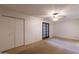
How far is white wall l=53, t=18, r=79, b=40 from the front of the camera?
2.69 m

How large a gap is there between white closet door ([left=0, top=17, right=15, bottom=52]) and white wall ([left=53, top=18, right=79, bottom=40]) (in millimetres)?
1571

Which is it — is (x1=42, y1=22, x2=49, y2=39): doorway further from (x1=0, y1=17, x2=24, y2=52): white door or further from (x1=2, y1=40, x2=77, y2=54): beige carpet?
(x1=0, y1=17, x2=24, y2=52): white door

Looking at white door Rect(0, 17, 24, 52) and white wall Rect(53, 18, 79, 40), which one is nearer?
white wall Rect(53, 18, 79, 40)

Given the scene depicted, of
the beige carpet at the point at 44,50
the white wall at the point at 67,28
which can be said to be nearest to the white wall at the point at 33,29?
the beige carpet at the point at 44,50

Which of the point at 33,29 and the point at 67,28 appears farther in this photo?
the point at 33,29

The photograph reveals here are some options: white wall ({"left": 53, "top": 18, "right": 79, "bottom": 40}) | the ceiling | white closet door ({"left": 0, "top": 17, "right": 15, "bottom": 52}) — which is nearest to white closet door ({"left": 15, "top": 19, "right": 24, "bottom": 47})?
white closet door ({"left": 0, "top": 17, "right": 15, "bottom": 52})

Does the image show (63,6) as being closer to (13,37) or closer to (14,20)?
(14,20)

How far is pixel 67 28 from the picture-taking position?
2816 millimetres

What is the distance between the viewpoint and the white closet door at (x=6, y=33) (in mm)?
3394

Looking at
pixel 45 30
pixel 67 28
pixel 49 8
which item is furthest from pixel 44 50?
pixel 49 8

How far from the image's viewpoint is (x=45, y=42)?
307cm

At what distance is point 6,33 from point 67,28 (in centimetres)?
211

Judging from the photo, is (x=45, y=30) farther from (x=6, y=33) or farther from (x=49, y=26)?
(x=6, y=33)
